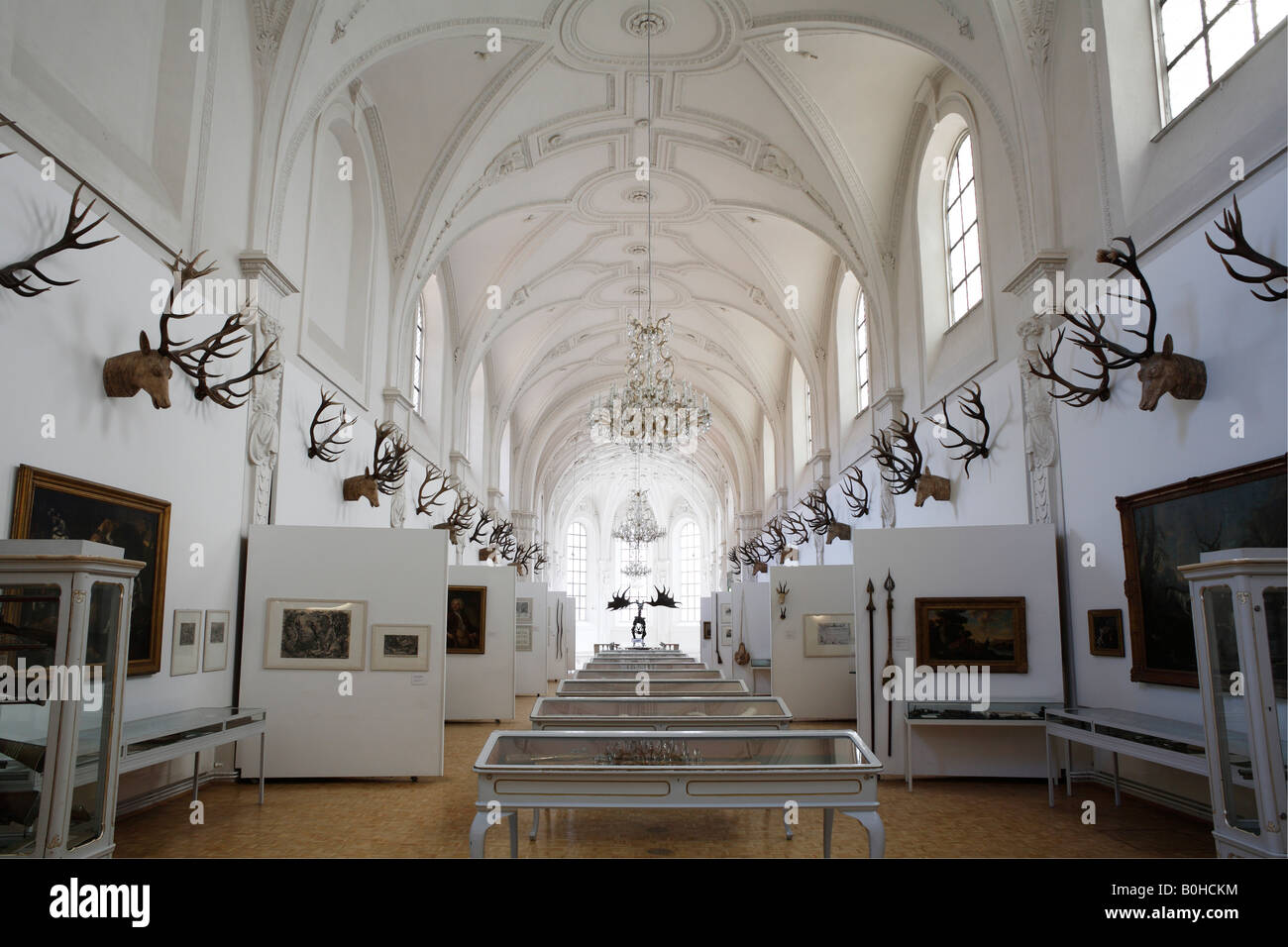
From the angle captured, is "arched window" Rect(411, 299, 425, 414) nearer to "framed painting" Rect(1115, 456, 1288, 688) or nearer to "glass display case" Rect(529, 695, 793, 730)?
"glass display case" Rect(529, 695, 793, 730)

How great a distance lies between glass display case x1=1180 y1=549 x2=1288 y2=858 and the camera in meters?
4.41

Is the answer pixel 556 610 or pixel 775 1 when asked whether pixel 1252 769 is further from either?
pixel 556 610

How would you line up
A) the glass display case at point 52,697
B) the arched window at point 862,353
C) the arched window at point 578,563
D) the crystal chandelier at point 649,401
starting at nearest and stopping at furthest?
1. the glass display case at point 52,697
2. the crystal chandelier at point 649,401
3. the arched window at point 862,353
4. the arched window at point 578,563

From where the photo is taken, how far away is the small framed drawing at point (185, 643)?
7605mm

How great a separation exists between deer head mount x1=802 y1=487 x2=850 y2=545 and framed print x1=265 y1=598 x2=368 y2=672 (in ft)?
33.2

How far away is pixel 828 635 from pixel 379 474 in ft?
23.0

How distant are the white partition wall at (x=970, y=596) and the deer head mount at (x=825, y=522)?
7440 mm

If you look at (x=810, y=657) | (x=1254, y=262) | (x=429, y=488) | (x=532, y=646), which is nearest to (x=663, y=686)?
(x=810, y=657)

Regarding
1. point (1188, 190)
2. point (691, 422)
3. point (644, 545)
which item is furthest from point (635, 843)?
point (644, 545)

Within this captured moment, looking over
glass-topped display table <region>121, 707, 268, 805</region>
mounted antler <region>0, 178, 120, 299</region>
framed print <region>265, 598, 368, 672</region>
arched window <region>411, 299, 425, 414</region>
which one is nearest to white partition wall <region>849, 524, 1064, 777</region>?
framed print <region>265, 598, 368, 672</region>

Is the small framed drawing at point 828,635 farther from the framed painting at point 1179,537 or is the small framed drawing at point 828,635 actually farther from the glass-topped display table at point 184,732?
the glass-topped display table at point 184,732

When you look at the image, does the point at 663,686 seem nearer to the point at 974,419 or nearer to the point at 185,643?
the point at 974,419

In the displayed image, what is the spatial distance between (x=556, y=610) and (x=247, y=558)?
506 inches

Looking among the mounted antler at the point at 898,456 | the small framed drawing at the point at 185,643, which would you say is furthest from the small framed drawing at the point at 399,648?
Result: the mounted antler at the point at 898,456
